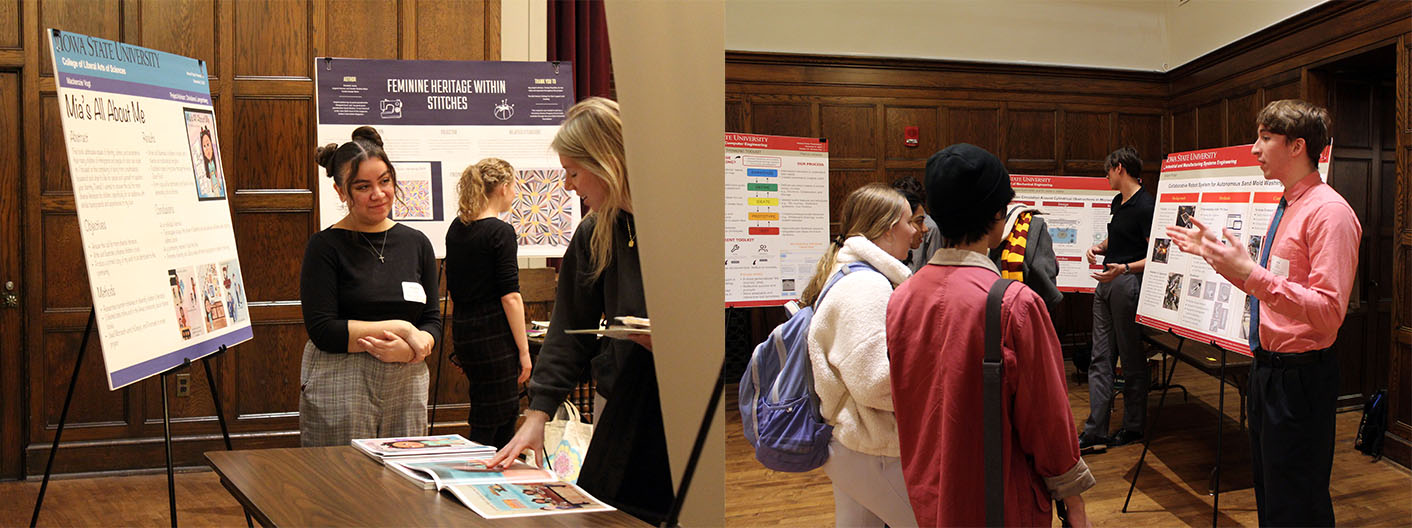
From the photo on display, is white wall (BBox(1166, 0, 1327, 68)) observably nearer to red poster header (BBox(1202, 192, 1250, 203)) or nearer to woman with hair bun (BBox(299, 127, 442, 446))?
red poster header (BBox(1202, 192, 1250, 203))

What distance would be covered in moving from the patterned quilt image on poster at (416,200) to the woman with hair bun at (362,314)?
1304 millimetres

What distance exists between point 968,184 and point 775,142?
10.4ft

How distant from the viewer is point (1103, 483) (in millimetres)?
3594

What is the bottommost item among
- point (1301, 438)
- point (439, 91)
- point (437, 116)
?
point (1301, 438)

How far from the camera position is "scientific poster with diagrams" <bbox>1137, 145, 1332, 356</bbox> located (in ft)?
9.37

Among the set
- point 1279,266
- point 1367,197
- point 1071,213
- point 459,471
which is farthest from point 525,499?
point 1367,197

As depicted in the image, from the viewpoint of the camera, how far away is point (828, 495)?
11.5 feet

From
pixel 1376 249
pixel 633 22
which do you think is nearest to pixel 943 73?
pixel 1376 249

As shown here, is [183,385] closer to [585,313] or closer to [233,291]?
[233,291]

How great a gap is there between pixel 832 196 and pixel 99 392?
451 cm

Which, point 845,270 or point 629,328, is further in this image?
point 845,270

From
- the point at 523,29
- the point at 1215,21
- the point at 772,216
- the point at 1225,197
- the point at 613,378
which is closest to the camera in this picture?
the point at 613,378

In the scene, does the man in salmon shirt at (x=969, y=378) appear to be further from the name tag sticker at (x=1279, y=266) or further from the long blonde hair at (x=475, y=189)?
the long blonde hair at (x=475, y=189)

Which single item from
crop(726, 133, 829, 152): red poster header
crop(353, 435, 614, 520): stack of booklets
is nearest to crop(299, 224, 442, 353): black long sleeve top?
crop(353, 435, 614, 520): stack of booklets
